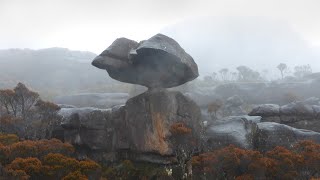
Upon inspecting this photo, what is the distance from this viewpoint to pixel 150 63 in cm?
2786

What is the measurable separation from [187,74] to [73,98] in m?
54.5

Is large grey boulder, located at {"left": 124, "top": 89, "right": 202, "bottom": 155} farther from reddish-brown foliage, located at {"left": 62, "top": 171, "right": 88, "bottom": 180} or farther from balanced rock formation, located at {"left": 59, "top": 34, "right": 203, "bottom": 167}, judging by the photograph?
reddish-brown foliage, located at {"left": 62, "top": 171, "right": 88, "bottom": 180}

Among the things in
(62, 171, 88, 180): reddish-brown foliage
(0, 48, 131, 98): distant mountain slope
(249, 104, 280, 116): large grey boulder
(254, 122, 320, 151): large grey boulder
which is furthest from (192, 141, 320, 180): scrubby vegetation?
(0, 48, 131, 98): distant mountain slope

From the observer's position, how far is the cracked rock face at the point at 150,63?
26.4m

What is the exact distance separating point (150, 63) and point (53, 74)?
305ft

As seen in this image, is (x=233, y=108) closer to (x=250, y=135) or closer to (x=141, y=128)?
(x=250, y=135)

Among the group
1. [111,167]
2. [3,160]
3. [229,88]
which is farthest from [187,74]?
[229,88]

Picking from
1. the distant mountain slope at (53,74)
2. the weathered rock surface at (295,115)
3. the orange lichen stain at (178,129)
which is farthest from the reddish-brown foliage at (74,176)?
the distant mountain slope at (53,74)

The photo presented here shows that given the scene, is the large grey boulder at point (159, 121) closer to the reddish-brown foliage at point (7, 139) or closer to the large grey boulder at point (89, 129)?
the large grey boulder at point (89, 129)

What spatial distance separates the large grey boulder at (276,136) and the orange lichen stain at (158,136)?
7.92m

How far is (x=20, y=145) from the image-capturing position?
22.3m

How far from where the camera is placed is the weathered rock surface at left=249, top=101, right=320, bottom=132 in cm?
4249

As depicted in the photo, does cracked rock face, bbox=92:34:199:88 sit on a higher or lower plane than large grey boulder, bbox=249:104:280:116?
higher

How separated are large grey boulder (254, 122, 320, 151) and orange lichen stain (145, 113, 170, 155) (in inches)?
312
